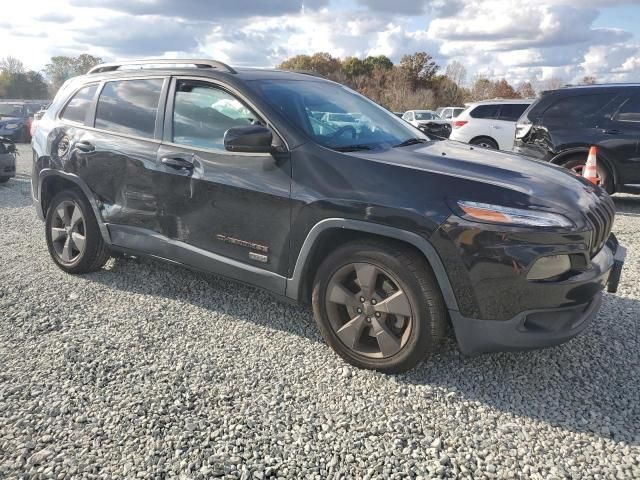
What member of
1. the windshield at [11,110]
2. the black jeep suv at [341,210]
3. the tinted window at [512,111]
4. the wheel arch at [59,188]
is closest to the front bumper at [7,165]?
the wheel arch at [59,188]

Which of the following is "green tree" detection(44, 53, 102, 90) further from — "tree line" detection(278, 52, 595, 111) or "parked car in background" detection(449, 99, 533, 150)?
"parked car in background" detection(449, 99, 533, 150)

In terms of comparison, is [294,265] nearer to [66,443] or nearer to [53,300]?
[66,443]

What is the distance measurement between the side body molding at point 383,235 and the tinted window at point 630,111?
6293 millimetres

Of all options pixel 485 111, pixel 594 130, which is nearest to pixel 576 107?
pixel 594 130

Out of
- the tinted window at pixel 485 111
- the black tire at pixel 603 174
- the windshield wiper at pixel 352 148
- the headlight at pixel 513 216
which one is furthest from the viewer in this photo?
the tinted window at pixel 485 111

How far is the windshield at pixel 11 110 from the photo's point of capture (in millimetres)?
19656

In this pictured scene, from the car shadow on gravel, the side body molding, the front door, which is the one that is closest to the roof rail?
the front door

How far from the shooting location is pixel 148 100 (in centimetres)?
398

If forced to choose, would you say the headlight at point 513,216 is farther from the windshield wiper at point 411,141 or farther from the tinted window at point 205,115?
the tinted window at point 205,115

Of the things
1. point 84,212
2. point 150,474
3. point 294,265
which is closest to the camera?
point 150,474

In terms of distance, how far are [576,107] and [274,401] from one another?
7024 millimetres

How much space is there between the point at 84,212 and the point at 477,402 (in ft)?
11.2

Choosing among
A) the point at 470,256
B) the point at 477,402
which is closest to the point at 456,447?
the point at 477,402

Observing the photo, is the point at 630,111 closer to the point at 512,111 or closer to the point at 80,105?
the point at 512,111
